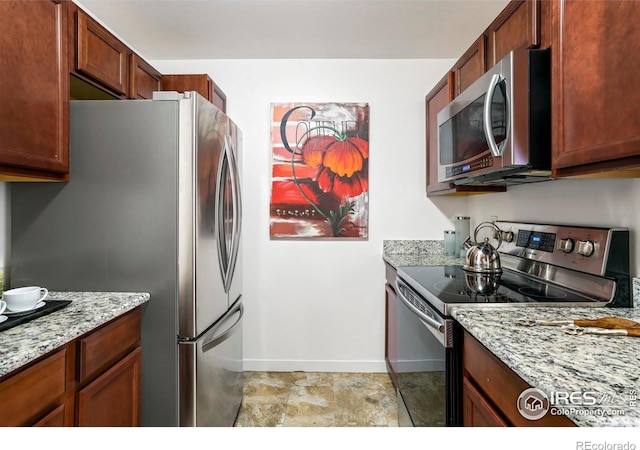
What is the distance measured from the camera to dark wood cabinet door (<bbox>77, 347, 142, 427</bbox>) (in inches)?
46.1

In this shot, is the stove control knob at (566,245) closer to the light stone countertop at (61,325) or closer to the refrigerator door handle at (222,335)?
the refrigerator door handle at (222,335)

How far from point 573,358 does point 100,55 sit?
2192mm

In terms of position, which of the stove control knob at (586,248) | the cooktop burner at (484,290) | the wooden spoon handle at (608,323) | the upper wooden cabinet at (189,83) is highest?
the upper wooden cabinet at (189,83)

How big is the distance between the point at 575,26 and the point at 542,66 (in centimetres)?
19

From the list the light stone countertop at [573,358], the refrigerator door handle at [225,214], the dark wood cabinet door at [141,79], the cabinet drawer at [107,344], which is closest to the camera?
the light stone countertop at [573,358]

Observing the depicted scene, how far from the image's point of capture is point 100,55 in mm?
1630

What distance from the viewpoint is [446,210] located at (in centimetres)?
271

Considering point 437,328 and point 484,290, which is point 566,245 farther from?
point 437,328

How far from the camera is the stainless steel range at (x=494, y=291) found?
49.4 inches

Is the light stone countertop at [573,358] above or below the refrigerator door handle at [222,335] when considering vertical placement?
above

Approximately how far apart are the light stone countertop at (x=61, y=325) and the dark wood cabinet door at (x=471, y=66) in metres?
1.98

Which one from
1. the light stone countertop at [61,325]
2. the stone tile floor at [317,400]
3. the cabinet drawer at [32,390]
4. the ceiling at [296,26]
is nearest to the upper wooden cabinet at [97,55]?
the ceiling at [296,26]

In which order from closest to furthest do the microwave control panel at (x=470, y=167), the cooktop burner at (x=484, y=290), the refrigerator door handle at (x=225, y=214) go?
the cooktop burner at (x=484, y=290), the microwave control panel at (x=470, y=167), the refrigerator door handle at (x=225, y=214)
